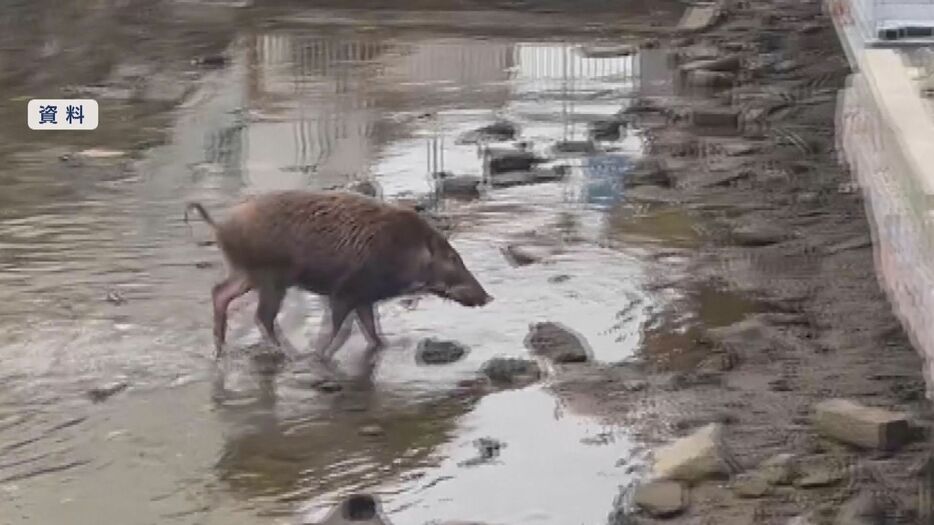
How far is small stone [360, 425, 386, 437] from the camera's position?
6.81 m

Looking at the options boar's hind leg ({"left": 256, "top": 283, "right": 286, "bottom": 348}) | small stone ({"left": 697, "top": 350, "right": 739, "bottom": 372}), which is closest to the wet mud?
small stone ({"left": 697, "top": 350, "right": 739, "bottom": 372})

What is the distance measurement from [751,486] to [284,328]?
8.48 feet

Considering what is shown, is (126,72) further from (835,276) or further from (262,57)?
(835,276)

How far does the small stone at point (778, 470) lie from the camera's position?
6203mm

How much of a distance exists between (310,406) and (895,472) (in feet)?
7.11

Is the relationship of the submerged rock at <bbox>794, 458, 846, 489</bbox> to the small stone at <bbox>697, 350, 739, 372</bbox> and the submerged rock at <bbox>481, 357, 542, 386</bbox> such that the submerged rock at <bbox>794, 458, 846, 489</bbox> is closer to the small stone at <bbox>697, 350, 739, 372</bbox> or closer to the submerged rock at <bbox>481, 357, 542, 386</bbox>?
the small stone at <bbox>697, 350, 739, 372</bbox>

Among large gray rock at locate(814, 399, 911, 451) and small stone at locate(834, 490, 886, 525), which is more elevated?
large gray rock at locate(814, 399, 911, 451)

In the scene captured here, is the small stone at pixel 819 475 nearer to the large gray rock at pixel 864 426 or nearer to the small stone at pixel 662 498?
the large gray rock at pixel 864 426

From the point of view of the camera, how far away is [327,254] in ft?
24.6

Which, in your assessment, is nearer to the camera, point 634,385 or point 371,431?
point 371,431

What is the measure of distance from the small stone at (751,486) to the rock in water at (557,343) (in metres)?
1.44

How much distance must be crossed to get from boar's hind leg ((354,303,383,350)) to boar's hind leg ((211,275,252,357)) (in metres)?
0.46

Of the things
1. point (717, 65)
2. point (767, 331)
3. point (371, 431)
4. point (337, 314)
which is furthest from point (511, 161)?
point (371, 431)

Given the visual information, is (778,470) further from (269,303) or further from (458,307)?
(458,307)
